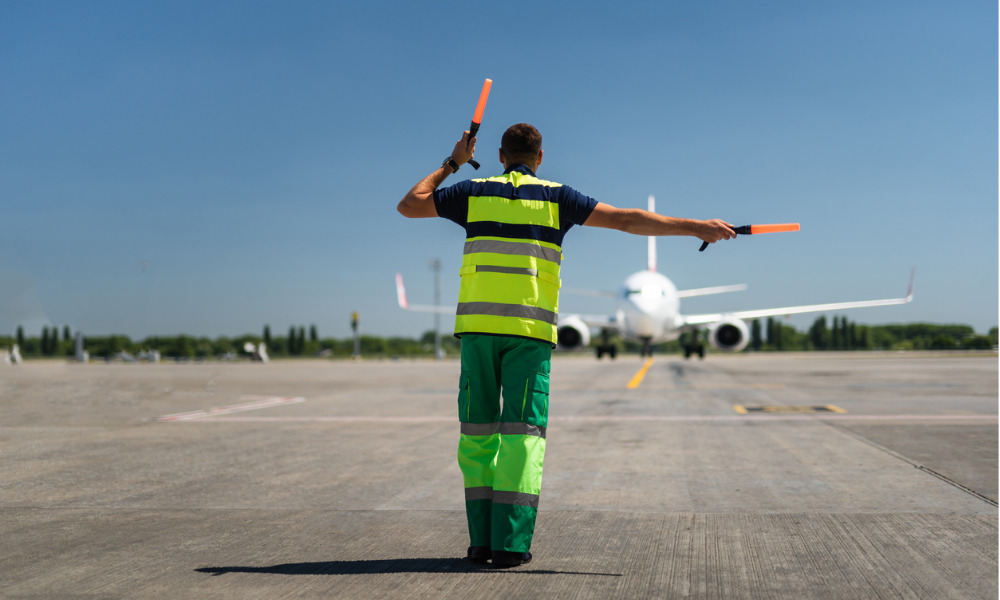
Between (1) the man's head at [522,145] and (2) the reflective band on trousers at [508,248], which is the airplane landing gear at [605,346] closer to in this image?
(1) the man's head at [522,145]

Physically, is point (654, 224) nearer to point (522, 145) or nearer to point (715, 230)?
point (715, 230)

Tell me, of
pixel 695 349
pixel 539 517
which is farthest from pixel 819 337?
pixel 539 517

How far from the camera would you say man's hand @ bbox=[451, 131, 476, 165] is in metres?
3.57

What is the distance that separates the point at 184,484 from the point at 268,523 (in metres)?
1.61

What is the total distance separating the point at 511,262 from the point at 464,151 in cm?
63

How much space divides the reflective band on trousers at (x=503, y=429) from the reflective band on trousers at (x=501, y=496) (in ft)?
0.82

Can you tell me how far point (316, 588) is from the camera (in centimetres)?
284

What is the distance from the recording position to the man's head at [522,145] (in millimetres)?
3604

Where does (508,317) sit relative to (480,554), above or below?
above

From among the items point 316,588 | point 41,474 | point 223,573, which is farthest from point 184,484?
point 316,588

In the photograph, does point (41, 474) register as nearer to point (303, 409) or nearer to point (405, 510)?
point (405, 510)

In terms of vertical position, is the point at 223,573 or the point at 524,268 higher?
the point at 524,268

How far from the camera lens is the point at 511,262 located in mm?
3357

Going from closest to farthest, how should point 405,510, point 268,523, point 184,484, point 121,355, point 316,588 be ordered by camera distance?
point 316,588 → point 268,523 → point 405,510 → point 184,484 → point 121,355
